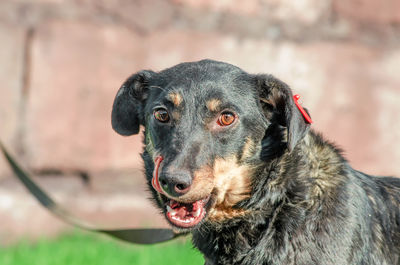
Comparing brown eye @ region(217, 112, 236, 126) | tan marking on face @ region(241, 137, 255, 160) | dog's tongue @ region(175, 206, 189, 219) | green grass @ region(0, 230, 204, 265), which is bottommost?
green grass @ region(0, 230, 204, 265)

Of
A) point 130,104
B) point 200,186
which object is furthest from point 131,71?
point 200,186

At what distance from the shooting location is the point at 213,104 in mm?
3771

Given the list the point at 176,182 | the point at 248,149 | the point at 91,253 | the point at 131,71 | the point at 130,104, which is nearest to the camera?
the point at 176,182

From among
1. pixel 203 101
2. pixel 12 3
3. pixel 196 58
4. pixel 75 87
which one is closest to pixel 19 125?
pixel 75 87

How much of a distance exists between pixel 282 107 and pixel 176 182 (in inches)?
29.8

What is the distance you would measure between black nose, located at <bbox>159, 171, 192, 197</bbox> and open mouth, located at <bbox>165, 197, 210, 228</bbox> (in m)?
0.21

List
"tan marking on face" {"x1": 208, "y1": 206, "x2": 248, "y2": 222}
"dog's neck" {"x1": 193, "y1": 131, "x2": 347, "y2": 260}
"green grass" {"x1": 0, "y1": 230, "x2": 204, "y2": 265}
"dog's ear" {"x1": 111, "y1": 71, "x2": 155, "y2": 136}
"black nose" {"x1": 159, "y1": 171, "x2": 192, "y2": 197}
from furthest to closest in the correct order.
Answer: "green grass" {"x1": 0, "y1": 230, "x2": 204, "y2": 265} < "dog's ear" {"x1": 111, "y1": 71, "x2": 155, "y2": 136} < "tan marking on face" {"x1": 208, "y1": 206, "x2": 248, "y2": 222} < "dog's neck" {"x1": 193, "y1": 131, "x2": 347, "y2": 260} < "black nose" {"x1": 159, "y1": 171, "x2": 192, "y2": 197}

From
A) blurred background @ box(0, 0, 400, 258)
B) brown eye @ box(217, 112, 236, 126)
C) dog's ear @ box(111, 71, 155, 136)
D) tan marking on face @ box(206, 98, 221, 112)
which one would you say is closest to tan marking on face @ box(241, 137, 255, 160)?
brown eye @ box(217, 112, 236, 126)

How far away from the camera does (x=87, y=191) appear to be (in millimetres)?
6496

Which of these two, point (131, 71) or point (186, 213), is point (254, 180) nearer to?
point (186, 213)

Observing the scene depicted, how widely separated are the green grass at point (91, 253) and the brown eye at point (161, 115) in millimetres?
1775

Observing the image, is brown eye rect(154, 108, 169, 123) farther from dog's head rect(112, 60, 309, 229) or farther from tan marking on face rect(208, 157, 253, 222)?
tan marking on face rect(208, 157, 253, 222)

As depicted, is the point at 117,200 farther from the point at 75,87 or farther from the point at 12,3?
the point at 12,3

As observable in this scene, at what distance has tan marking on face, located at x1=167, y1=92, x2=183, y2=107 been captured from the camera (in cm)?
379
